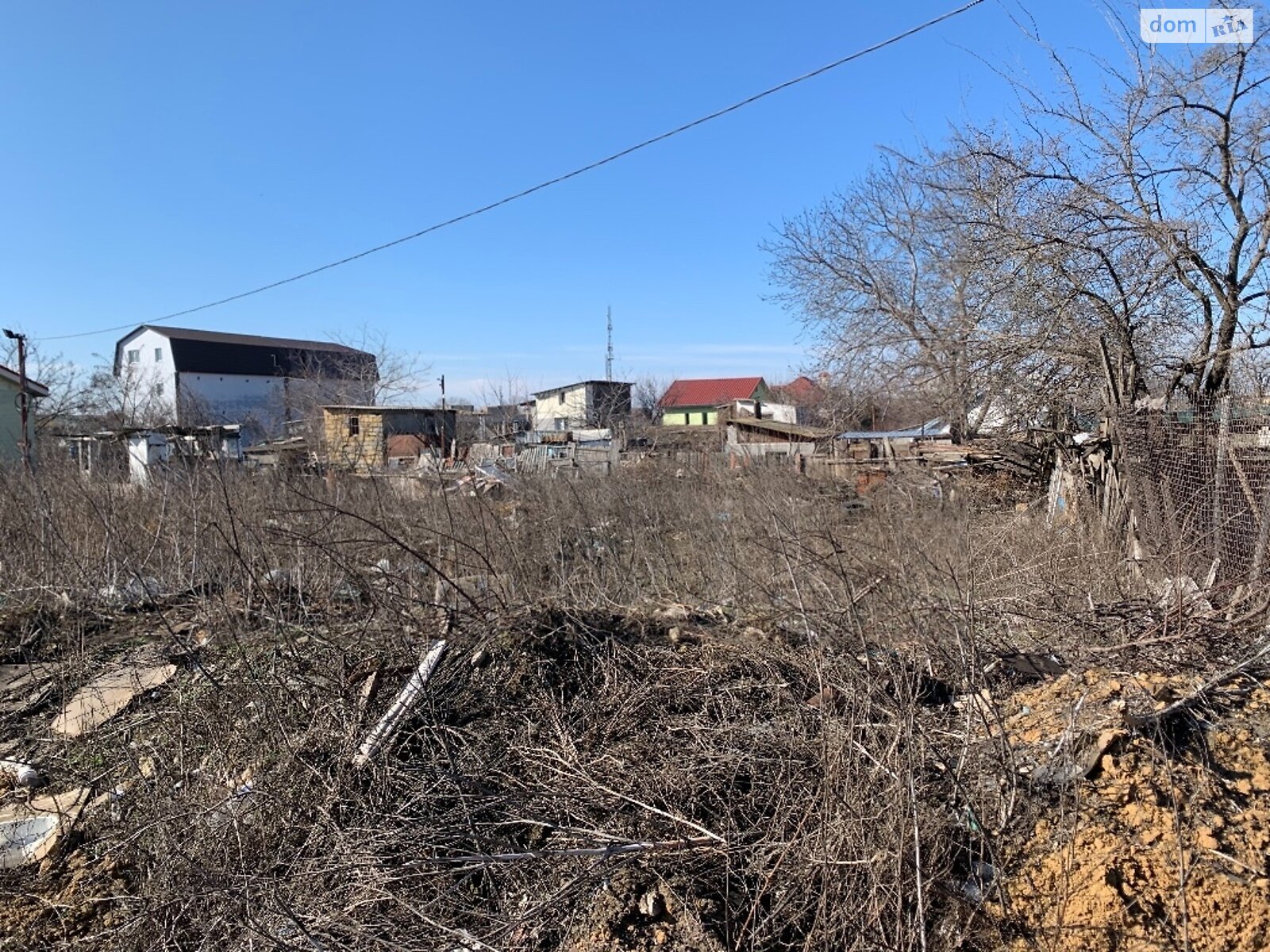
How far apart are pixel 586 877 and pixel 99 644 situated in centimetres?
424

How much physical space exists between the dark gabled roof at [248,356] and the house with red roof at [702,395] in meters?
21.9

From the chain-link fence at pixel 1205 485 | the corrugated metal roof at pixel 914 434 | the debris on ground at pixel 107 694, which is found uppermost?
the corrugated metal roof at pixel 914 434

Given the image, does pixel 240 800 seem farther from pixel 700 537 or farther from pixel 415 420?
pixel 415 420

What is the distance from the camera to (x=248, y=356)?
45.6 meters

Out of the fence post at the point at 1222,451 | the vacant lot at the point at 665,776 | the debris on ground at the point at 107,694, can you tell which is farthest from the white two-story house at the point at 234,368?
the fence post at the point at 1222,451

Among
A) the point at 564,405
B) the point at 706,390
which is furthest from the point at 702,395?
the point at 564,405

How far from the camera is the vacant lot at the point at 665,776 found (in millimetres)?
2088

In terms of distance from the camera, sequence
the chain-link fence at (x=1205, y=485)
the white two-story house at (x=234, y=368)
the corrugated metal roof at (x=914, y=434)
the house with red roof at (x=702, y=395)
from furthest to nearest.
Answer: the house with red roof at (x=702, y=395), the white two-story house at (x=234, y=368), the corrugated metal roof at (x=914, y=434), the chain-link fence at (x=1205, y=485)

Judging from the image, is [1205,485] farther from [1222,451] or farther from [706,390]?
[706,390]

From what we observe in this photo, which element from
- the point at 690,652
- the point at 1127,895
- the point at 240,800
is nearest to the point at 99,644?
the point at 240,800

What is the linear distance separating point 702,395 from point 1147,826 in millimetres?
55071

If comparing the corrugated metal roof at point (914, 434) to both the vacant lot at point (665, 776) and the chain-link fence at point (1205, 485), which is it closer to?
the chain-link fence at point (1205, 485)

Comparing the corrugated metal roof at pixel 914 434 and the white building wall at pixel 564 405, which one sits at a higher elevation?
the white building wall at pixel 564 405

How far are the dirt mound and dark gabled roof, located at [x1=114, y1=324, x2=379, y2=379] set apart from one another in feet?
135
